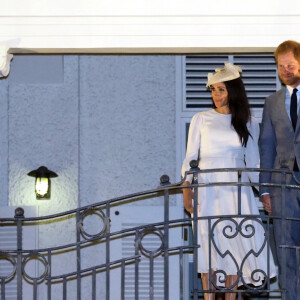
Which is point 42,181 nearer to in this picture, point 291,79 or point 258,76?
point 258,76

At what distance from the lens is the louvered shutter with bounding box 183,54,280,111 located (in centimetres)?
984

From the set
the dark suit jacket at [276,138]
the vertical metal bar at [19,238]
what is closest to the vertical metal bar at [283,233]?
the dark suit jacket at [276,138]

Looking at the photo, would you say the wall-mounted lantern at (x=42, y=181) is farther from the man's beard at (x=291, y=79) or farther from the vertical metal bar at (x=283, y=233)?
the vertical metal bar at (x=283, y=233)

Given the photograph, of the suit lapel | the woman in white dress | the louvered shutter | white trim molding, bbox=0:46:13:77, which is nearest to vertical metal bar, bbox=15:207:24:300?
the woman in white dress

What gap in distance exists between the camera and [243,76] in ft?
32.4

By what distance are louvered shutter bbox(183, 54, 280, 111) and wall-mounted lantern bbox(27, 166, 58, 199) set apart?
4.62 feet

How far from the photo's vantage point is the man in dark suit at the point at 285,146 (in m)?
7.54

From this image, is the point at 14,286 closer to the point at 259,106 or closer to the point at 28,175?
the point at 28,175

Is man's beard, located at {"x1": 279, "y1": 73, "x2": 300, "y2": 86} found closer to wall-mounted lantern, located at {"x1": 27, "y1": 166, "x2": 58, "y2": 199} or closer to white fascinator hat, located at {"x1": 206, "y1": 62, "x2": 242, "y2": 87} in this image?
white fascinator hat, located at {"x1": 206, "y1": 62, "x2": 242, "y2": 87}
